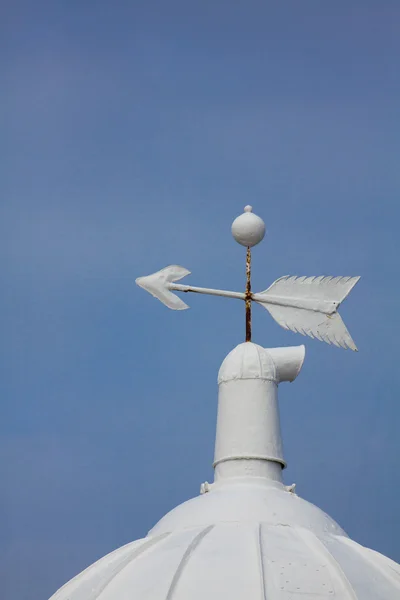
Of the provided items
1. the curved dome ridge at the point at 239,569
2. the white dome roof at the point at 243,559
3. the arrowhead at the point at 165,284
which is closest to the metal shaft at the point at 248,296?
the arrowhead at the point at 165,284

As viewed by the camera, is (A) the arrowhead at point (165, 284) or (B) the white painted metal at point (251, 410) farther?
(A) the arrowhead at point (165, 284)

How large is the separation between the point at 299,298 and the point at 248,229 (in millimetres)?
1648

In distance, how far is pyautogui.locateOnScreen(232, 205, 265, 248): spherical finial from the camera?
83.9 ft

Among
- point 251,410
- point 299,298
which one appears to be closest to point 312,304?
point 299,298

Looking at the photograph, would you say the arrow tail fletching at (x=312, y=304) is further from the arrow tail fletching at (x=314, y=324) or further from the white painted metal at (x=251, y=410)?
the white painted metal at (x=251, y=410)

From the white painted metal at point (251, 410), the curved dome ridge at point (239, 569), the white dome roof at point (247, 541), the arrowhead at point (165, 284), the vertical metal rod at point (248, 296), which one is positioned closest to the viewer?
the curved dome ridge at point (239, 569)

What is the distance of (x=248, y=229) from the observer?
25.5 m

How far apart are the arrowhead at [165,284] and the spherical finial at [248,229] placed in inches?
53.5

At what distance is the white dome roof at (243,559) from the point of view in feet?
67.8

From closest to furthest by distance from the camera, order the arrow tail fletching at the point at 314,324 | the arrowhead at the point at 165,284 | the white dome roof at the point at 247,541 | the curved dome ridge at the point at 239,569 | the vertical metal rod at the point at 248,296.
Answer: the curved dome ridge at the point at 239,569, the white dome roof at the point at 247,541, the arrow tail fletching at the point at 314,324, the vertical metal rod at the point at 248,296, the arrowhead at the point at 165,284

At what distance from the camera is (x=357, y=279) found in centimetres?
2520

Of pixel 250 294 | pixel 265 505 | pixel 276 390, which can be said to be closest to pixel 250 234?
pixel 250 294

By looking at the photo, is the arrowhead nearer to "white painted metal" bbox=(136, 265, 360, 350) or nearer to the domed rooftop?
the domed rooftop

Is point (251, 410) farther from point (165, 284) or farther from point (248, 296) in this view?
point (165, 284)
